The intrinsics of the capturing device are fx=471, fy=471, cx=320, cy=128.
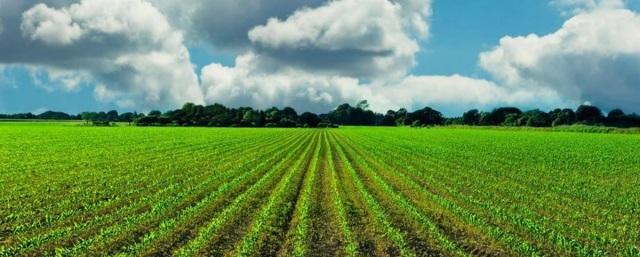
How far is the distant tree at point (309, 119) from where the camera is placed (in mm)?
181075

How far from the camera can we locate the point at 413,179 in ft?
70.0

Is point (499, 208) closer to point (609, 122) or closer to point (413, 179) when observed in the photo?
point (413, 179)

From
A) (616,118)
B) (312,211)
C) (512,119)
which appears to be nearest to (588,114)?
(616,118)

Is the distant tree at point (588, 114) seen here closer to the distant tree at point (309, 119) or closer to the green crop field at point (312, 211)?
the distant tree at point (309, 119)

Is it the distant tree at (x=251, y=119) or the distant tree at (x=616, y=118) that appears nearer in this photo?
the distant tree at (x=251, y=119)

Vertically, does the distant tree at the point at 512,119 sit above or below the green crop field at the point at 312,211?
above

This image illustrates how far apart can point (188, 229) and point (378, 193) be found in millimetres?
7680

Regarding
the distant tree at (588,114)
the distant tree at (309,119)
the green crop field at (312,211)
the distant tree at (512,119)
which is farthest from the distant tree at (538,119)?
the green crop field at (312,211)

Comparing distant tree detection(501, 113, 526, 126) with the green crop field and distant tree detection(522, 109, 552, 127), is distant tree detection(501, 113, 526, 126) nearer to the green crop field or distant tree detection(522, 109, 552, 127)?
distant tree detection(522, 109, 552, 127)

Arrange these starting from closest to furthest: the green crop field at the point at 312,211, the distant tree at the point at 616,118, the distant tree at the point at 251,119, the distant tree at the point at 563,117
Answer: the green crop field at the point at 312,211, the distant tree at the point at 251,119, the distant tree at the point at 616,118, the distant tree at the point at 563,117

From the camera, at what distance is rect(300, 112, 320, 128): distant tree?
181 metres

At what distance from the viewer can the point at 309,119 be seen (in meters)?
187

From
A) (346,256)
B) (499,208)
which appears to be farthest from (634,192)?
(346,256)

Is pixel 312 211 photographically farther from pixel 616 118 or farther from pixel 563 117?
pixel 616 118
